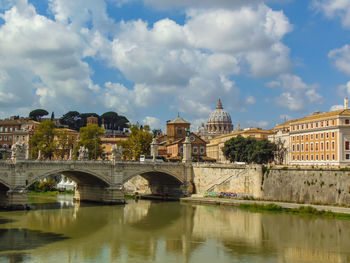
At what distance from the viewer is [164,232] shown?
2989cm

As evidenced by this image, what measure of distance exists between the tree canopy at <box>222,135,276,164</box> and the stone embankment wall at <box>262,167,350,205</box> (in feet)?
69.1

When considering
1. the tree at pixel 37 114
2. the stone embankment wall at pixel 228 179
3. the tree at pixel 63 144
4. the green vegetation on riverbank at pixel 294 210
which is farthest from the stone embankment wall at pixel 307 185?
the tree at pixel 37 114

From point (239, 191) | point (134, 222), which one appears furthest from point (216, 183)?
point (134, 222)

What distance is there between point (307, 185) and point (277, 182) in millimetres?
3269

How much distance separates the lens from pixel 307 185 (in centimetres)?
4022

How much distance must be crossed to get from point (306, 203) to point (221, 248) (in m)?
17.2

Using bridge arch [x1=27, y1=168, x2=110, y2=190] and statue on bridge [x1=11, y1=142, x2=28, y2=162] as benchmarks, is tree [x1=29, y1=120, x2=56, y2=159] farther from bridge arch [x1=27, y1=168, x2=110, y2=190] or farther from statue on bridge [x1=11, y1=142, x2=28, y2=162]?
statue on bridge [x1=11, y1=142, x2=28, y2=162]

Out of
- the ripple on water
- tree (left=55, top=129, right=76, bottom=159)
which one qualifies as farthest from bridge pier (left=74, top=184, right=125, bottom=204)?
tree (left=55, top=129, right=76, bottom=159)

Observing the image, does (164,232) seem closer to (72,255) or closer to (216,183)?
(72,255)

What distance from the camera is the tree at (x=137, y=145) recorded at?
60.8 meters

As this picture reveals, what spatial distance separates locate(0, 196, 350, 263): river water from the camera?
22938 millimetres

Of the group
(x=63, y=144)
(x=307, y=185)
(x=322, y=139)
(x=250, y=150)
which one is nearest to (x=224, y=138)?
(x=250, y=150)

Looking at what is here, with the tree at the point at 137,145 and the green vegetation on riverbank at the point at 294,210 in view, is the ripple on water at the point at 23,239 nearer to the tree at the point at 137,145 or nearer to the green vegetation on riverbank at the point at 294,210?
the green vegetation on riverbank at the point at 294,210

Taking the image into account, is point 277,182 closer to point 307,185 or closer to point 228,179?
point 307,185
